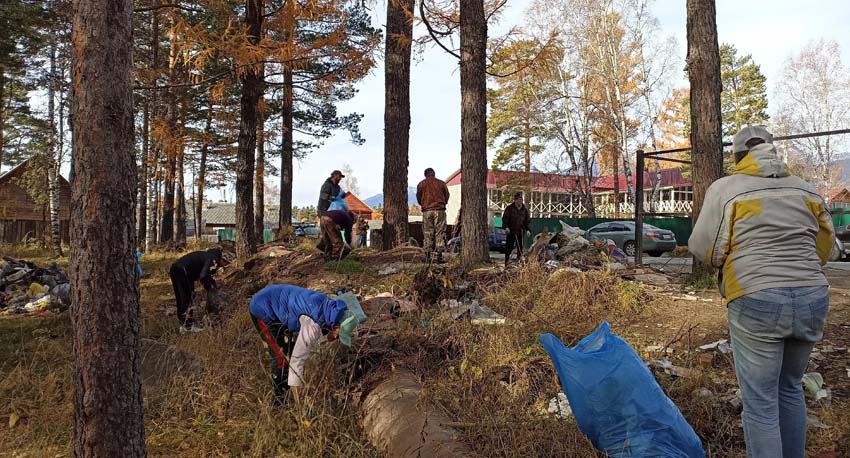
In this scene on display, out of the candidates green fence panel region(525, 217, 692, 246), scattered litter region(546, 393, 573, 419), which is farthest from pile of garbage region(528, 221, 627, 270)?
green fence panel region(525, 217, 692, 246)

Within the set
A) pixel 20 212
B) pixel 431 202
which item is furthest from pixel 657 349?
pixel 20 212

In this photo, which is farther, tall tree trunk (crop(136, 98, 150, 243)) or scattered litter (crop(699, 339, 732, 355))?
tall tree trunk (crop(136, 98, 150, 243))

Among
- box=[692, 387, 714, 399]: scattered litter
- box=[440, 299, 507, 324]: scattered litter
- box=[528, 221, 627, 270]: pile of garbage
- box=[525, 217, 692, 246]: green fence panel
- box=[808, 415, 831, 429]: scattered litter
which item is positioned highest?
box=[525, 217, 692, 246]: green fence panel

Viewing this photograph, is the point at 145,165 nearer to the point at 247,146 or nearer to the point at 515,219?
the point at 247,146

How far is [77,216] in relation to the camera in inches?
89.2

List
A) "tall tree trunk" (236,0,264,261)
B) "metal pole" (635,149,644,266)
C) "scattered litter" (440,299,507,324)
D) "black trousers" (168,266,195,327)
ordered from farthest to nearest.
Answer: "tall tree trunk" (236,0,264,261) → "metal pole" (635,149,644,266) → "black trousers" (168,266,195,327) → "scattered litter" (440,299,507,324)

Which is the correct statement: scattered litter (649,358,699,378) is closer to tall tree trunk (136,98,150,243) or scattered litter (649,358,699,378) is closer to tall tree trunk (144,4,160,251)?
tall tree trunk (144,4,160,251)

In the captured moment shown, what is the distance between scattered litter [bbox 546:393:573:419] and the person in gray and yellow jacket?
39.4 inches

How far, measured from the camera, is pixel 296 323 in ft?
12.8

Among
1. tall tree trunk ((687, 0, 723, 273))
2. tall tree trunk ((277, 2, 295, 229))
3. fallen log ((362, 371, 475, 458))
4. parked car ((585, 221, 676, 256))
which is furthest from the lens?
tall tree trunk ((277, 2, 295, 229))

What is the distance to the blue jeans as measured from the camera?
7.20 ft

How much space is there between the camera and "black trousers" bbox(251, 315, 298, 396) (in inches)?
152

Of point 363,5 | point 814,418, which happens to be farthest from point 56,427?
point 363,5

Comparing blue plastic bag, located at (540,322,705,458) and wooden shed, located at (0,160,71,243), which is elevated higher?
wooden shed, located at (0,160,71,243)
